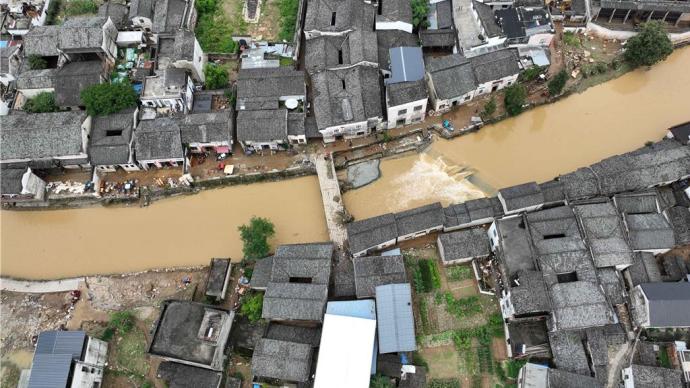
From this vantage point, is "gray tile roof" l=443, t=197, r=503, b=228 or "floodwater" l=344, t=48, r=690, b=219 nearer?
"gray tile roof" l=443, t=197, r=503, b=228

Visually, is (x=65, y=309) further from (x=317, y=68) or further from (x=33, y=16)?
(x=33, y=16)

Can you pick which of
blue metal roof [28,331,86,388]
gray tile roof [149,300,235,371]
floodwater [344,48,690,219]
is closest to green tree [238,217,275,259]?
gray tile roof [149,300,235,371]

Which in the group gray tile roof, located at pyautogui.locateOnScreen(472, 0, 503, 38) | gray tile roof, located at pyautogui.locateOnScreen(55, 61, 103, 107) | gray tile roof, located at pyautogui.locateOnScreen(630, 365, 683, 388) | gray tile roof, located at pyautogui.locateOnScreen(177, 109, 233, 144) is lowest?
gray tile roof, located at pyautogui.locateOnScreen(630, 365, 683, 388)

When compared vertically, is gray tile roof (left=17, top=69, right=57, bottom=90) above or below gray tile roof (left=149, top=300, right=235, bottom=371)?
above

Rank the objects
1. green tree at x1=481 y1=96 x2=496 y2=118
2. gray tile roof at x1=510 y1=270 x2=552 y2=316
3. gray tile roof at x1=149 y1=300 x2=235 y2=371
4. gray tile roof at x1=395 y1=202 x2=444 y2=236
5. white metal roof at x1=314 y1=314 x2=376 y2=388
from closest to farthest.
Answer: white metal roof at x1=314 y1=314 x2=376 y2=388, gray tile roof at x1=510 y1=270 x2=552 y2=316, gray tile roof at x1=149 y1=300 x2=235 y2=371, gray tile roof at x1=395 y1=202 x2=444 y2=236, green tree at x1=481 y1=96 x2=496 y2=118

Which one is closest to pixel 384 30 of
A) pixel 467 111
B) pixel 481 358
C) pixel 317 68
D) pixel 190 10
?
pixel 317 68

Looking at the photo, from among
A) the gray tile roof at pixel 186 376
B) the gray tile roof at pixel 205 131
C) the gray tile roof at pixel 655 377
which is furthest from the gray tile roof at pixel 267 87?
the gray tile roof at pixel 655 377

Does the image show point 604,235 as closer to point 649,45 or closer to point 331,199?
point 649,45

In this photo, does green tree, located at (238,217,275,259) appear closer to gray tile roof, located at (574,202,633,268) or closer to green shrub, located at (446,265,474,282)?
green shrub, located at (446,265,474,282)
